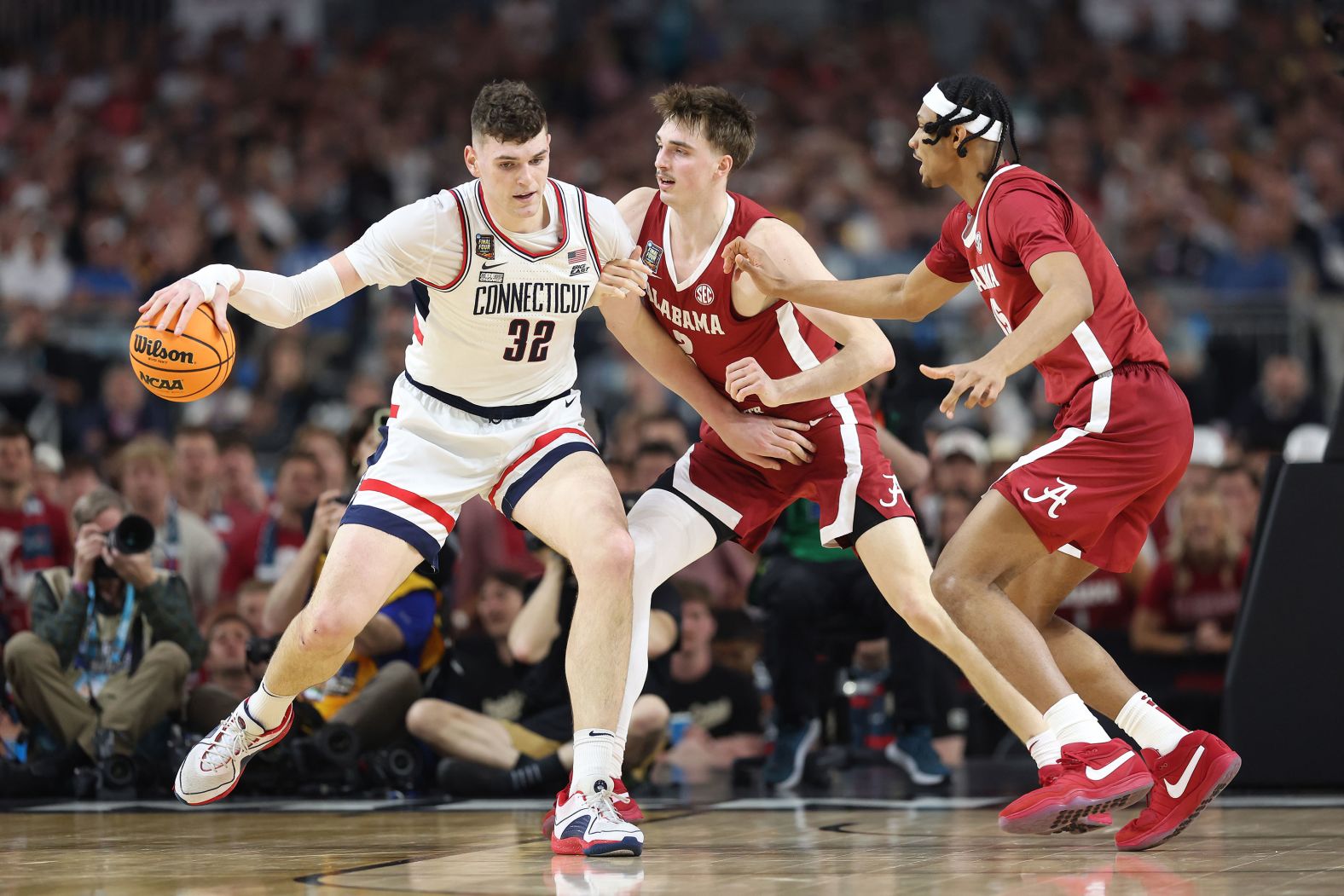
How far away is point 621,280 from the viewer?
6332mm

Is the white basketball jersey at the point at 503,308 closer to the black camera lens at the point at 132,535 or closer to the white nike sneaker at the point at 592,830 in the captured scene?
the white nike sneaker at the point at 592,830

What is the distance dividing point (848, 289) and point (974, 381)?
1.30 m

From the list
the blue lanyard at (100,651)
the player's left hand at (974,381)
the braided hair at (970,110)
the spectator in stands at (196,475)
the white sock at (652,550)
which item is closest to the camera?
the player's left hand at (974,381)

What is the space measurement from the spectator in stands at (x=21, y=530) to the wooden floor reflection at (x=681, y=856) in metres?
2.68

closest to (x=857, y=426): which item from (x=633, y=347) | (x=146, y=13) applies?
(x=633, y=347)

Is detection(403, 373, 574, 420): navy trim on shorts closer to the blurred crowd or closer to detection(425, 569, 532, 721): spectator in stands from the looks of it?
the blurred crowd

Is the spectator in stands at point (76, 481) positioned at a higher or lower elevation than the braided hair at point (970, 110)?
lower

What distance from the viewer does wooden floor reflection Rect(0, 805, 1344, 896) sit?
4.93 meters

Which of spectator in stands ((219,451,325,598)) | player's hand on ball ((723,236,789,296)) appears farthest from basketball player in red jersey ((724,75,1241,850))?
spectator in stands ((219,451,325,598))

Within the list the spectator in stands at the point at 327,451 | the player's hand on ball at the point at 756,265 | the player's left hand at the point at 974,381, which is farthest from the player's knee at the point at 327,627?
the spectator in stands at the point at 327,451

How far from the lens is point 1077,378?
585 cm

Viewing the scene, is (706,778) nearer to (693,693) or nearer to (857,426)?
(693,693)

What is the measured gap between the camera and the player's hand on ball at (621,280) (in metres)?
6.33

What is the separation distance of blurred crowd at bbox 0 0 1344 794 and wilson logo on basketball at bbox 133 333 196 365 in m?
2.58
